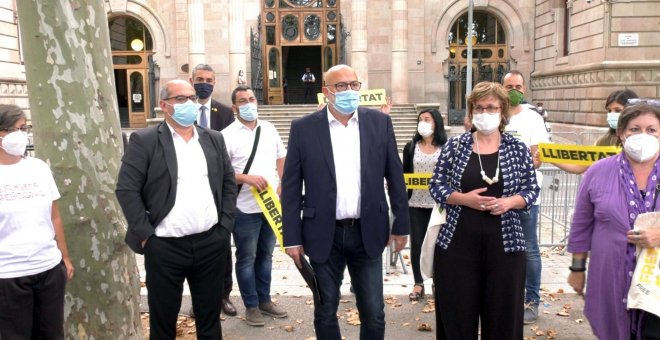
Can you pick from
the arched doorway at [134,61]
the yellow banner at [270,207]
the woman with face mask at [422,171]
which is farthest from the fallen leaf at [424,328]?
the arched doorway at [134,61]

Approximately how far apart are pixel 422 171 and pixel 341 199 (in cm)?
235

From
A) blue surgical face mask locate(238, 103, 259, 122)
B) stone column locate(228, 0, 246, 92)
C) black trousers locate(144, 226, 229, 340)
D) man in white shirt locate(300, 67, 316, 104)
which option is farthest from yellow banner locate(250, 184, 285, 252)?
man in white shirt locate(300, 67, 316, 104)

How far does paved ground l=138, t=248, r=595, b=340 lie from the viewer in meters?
5.37

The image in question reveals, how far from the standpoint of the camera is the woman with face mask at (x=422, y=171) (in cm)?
609

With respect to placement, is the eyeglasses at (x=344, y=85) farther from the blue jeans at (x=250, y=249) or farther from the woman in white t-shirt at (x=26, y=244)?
the woman in white t-shirt at (x=26, y=244)

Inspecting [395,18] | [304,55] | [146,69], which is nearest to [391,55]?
[395,18]

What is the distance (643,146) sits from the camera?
3416 mm

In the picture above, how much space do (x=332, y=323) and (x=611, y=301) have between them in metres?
1.92

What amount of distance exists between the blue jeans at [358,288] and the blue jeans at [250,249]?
148 centimetres

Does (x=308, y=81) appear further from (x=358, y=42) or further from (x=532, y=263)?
(x=532, y=263)

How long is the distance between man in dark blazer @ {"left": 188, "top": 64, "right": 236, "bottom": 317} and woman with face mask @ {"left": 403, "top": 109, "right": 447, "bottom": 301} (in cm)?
204

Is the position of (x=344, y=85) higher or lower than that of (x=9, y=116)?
higher

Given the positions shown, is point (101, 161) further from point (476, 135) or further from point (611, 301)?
point (611, 301)

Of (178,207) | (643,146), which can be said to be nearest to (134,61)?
(178,207)
